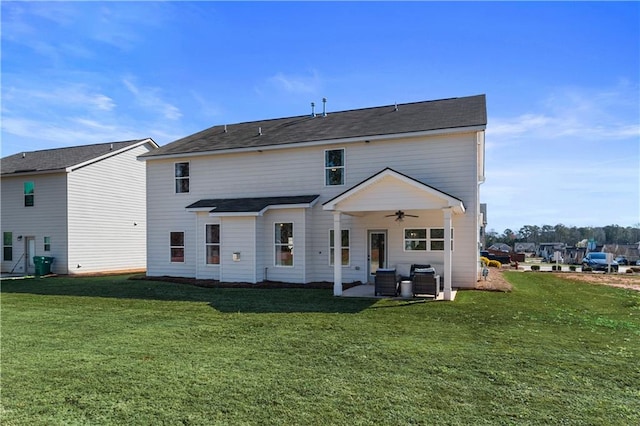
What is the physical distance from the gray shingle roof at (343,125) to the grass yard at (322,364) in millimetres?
6569

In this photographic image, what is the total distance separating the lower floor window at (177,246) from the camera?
57.5 feet

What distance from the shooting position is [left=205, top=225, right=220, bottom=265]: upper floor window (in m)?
16.4

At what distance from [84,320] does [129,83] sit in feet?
33.9

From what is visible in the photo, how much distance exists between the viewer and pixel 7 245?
71.9 ft

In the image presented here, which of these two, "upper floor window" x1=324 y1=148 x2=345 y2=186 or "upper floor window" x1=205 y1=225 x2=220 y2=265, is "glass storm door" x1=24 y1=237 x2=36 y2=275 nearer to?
"upper floor window" x1=205 y1=225 x2=220 y2=265

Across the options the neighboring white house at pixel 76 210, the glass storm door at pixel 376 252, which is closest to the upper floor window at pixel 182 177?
the neighboring white house at pixel 76 210

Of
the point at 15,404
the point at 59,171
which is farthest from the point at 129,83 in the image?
the point at 15,404

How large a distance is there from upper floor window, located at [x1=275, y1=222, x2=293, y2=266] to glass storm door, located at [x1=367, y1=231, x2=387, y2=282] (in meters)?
2.98

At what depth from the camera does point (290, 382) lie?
16.4 feet

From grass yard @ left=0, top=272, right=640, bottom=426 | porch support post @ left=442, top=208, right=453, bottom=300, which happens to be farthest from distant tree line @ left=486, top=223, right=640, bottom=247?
grass yard @ left=0, top=272, right=640, bottom=426

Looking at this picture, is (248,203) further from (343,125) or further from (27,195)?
(27,195)

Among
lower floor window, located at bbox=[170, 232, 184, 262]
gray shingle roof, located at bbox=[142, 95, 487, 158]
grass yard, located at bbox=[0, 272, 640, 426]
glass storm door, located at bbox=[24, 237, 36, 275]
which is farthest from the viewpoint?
glass storm door, located at bbox=[24, 237, 36, 275]

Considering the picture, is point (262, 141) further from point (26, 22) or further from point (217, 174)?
point (26, 22)

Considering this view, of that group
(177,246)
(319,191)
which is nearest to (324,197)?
(319,191)
